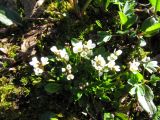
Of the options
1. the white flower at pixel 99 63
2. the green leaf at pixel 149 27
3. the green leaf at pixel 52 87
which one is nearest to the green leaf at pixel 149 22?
the green leaf at pixel 149 27

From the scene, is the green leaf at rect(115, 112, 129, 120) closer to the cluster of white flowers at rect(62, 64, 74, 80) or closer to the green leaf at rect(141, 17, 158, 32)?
the cluster of white flowers at rect(62, 64, 74, 80)

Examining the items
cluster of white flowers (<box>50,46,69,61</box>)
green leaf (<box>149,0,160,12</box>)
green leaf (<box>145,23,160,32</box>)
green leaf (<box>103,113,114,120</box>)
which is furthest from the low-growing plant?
Answer: green leaf (<box>149,0,160,12</box>)

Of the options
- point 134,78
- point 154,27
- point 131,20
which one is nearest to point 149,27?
point 154,27

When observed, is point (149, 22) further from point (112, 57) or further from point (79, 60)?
point (79, 60)

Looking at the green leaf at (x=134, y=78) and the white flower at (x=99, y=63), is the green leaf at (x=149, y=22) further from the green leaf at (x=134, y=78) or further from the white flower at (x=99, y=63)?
the white flower at (x=99, y=63)

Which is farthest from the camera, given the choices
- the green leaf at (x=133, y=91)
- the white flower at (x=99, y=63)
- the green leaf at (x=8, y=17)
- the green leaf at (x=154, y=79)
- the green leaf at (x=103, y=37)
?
the green leaf at (x=8, y=17)

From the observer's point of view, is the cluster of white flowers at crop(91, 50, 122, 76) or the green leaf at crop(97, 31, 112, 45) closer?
the cluster of white flowers at crop(91, 50, 122, 76)
